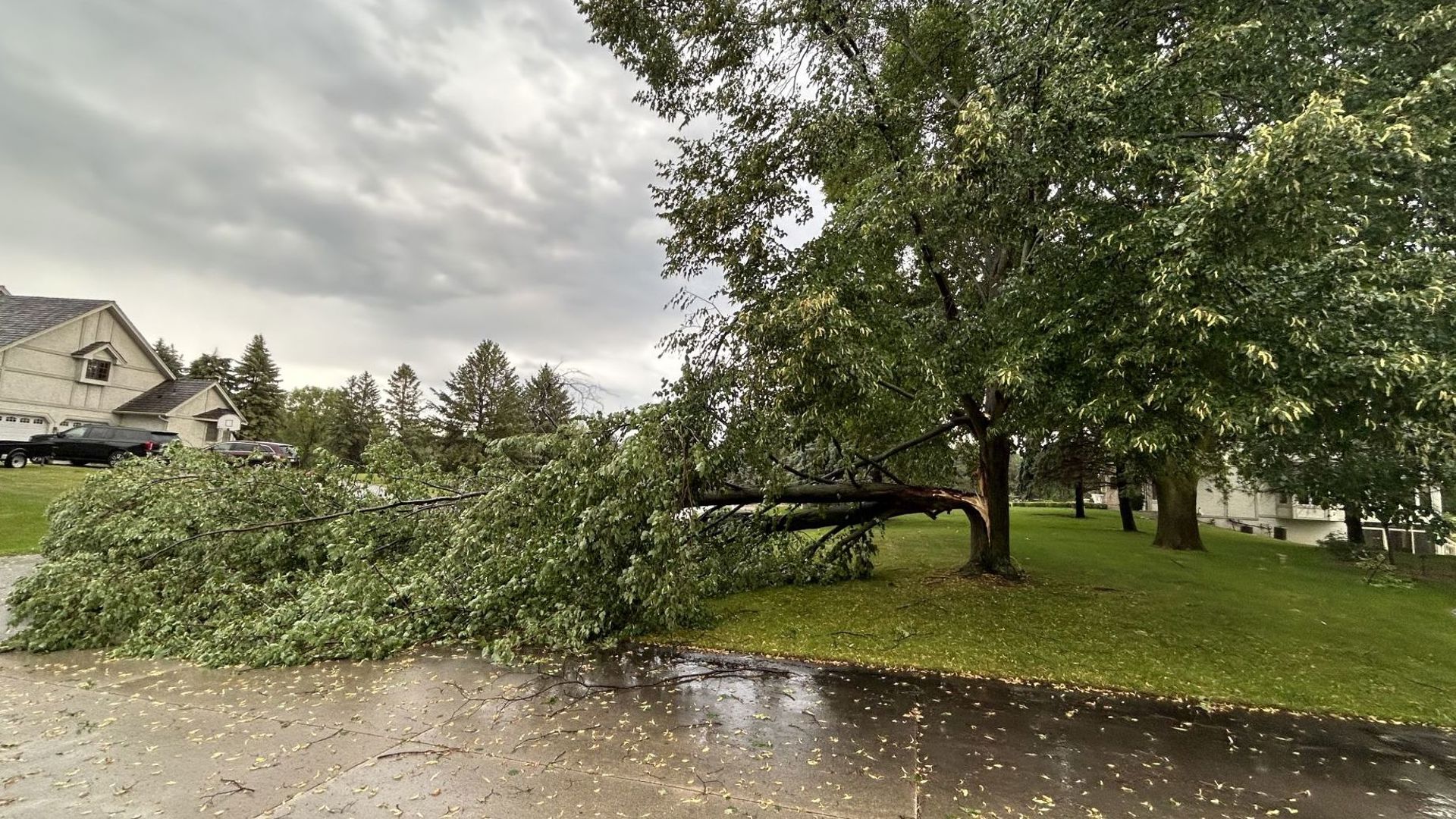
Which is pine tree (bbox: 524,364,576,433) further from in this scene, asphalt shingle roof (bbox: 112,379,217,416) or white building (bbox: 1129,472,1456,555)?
asphalt shingle roof (bbox: 112,379,217,416)

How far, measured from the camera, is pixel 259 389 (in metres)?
41.8

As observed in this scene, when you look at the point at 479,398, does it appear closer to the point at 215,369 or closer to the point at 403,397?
the point at 403,397

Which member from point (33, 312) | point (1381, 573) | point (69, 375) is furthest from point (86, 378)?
point (1381, 573)

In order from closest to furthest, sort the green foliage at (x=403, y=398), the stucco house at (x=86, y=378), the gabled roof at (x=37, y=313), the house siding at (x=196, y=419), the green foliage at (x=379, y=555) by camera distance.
A: the green foliage at (x=379, y=555), the stucco house at (x=86, y=378), the gabled roof at (x=37, y=313), the house siding at (x=196, y=419), the green foliage at (x=403, y=398)

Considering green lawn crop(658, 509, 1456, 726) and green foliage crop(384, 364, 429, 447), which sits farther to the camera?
green foliage crop(384, 364, 429, 447)

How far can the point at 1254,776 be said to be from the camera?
3.54m

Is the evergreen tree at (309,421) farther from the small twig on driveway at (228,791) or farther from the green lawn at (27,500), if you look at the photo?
the small twig on driveway at (228,791)

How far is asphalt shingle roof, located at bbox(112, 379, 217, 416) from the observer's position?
87.6 ft

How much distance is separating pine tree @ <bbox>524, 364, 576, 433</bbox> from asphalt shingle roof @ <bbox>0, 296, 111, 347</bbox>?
2454 cm

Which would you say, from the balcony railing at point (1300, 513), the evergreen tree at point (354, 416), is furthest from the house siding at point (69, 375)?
the balcony railing at point (1300, 513)

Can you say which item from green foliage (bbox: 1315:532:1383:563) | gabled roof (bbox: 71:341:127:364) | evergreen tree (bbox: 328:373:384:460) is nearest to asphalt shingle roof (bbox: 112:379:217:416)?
gabled roof (bbox: 71:341:127:364)

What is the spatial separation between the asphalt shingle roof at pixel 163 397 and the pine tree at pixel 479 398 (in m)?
10.8

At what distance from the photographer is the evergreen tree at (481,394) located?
3375 centimetres

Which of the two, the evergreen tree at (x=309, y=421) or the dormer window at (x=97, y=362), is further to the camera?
the evergreen tree at (x=309, y=421)
